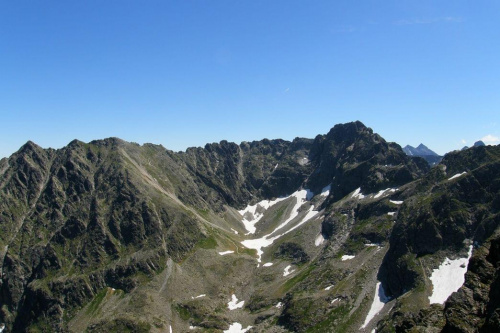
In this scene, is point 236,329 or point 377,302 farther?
point 236,329

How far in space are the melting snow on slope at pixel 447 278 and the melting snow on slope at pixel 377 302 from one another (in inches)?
682

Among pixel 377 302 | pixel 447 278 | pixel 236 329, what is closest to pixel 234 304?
pixel 236 329

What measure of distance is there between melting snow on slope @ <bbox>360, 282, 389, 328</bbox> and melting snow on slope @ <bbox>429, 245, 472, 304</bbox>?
17.3 meters

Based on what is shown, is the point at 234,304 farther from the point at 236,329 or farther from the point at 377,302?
the point at 377,302

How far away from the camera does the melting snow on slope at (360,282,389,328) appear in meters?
123

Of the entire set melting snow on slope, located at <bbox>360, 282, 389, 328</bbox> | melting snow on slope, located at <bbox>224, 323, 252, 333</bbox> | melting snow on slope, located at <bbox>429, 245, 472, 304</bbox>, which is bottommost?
melting snow on slope, located at <bbox>224, 323, 252, 333</bbox>

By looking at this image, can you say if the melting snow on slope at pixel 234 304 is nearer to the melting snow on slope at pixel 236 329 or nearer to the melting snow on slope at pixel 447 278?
the melting snow on slope at pixel 236 329

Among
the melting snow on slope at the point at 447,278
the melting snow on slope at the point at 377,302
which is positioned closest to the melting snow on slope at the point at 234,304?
the melting snow on slope at the point at 377,302

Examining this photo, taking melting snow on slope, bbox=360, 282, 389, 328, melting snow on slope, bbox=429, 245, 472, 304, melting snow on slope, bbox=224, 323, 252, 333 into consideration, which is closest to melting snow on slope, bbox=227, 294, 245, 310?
melting snow on slope, bbox=224, 323, 252, 333

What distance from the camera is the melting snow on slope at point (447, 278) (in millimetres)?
117919

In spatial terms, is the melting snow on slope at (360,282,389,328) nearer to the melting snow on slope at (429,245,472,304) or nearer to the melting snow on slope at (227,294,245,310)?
the melting snow on slope at (429,245,472,304)

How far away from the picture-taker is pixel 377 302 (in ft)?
427

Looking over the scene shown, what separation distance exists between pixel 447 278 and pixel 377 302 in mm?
26117

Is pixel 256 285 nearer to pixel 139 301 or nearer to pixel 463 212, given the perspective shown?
pixel 139 301
